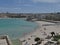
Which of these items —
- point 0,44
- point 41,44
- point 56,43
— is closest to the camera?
point 0,44

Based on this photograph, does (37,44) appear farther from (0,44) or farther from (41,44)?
(0,44)

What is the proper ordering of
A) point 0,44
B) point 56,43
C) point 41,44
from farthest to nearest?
1. point 41,44
2. point 56,43
3. point 0,44

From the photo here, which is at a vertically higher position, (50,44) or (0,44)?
(0,44)

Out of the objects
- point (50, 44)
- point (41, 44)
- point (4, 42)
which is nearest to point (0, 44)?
point (4, 42)

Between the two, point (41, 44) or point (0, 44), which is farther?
point (41, 44)

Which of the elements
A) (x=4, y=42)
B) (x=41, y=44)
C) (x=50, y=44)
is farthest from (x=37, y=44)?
(x=4, y=42)

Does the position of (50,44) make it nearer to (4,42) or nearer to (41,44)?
(41,44)

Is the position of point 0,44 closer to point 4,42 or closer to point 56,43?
point 4,42

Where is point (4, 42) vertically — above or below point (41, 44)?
above
